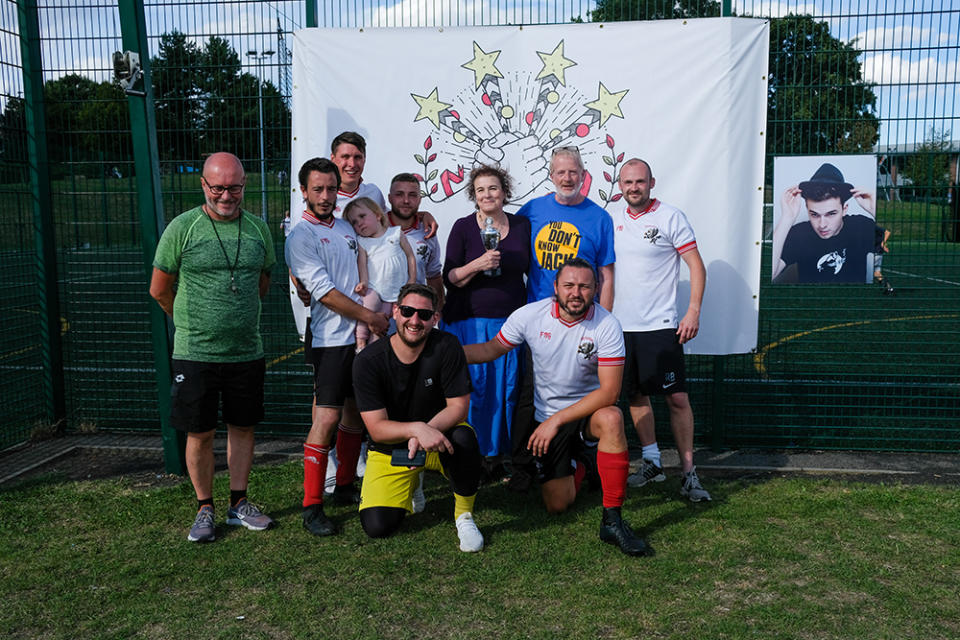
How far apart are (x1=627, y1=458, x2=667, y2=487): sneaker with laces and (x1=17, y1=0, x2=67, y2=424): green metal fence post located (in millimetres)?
4412

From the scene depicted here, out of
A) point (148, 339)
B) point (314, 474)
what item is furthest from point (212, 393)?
point (148, 339)

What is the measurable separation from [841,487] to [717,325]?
4.18 ft

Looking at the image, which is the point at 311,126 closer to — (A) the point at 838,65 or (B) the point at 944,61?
(A) the point at 838,65

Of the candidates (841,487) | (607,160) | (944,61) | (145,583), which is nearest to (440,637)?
(145,583)

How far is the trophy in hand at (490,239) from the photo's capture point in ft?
15.1

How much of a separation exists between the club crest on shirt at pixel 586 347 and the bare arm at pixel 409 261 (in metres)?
1.03

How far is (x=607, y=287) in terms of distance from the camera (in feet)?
16.5

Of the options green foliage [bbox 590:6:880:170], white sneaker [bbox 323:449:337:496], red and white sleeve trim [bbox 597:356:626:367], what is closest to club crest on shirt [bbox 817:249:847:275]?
green foliage [bbox 590:6:880:170]

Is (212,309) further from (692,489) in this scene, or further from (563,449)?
(692,489)

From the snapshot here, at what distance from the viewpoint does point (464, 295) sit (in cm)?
502

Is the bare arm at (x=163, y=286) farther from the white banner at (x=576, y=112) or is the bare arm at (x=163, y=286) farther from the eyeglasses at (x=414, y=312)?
the white banner at (x=576, y=112)

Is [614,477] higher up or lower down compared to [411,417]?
lower down

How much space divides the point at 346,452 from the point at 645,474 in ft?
6.07

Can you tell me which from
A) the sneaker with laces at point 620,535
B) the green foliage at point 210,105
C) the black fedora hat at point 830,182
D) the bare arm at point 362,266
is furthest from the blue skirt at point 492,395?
the black fedora hat at point 830,182
